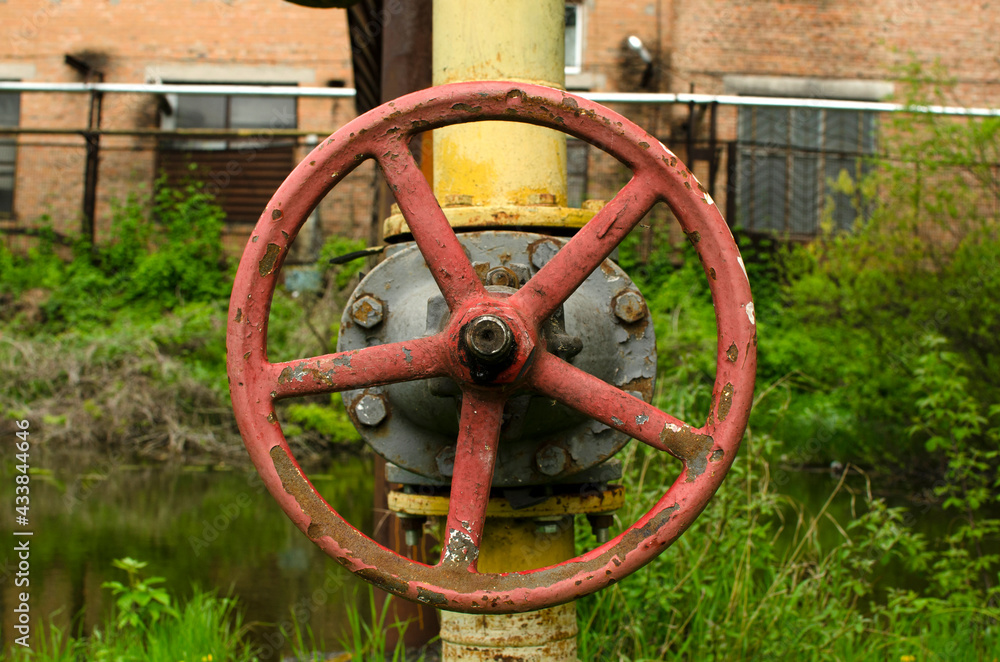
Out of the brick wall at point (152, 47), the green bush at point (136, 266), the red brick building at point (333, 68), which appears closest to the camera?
the green bush at point (136, 266)

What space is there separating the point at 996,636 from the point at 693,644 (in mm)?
801

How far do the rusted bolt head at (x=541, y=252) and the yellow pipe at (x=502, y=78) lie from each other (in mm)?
134

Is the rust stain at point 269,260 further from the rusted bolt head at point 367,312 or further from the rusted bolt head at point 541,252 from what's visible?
the rusted bolt head at point 541,252

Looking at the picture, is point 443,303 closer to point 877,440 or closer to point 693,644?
point 693,644

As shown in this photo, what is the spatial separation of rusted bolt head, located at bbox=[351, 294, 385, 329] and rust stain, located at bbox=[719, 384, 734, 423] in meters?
0.46

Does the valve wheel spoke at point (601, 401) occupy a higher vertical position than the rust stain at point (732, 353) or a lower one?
lower

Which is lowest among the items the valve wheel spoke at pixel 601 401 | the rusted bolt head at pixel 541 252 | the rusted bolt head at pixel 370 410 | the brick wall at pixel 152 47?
the rusted bolt head at pixel 370 410

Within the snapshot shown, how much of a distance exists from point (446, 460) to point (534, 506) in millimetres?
142

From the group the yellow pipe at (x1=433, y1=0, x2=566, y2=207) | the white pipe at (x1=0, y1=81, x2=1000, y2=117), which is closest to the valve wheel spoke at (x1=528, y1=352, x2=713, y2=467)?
the yellow pipe at (x1=433, y1=0, x2=566, y2=207)

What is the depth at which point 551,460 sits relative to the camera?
1030 millimetres

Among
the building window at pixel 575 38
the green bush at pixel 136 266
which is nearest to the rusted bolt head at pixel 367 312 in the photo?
the green bush at pixel 136 266

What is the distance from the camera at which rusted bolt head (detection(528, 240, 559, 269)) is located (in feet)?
3.37

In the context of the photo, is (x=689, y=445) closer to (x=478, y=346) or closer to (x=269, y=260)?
(x=478, y=346)

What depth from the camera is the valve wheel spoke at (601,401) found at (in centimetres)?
85
